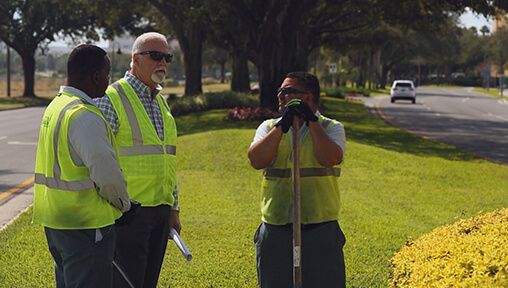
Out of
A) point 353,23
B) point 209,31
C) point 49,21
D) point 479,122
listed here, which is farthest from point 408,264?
point 49,21

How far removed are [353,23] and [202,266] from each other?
32.6 meters

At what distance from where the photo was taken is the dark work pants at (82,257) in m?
3.62

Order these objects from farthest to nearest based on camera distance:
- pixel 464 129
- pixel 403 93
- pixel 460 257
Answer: pixel 403 93 → pixel 464 129 → pixel 460 257

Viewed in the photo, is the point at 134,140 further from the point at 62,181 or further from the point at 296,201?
the point at 296,201

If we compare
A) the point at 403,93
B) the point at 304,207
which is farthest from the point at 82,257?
the point at 403,93

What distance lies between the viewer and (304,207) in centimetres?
413

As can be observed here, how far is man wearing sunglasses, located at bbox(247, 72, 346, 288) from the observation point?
411cm

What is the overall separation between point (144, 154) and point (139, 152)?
3 centimetres

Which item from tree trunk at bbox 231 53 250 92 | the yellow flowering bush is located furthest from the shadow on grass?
the yellow flowering bush

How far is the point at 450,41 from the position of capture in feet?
285

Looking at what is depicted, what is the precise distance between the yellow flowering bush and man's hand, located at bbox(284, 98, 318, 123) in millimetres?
1214

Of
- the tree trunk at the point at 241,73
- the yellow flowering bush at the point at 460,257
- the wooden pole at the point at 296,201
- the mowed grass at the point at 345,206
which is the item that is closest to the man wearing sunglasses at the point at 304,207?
the wooden pole at the point at 296,201

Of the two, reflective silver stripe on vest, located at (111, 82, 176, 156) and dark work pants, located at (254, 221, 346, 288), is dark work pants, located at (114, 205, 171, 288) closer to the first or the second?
reflective silver stripe on vest, located at (111, 82, 176, 156)

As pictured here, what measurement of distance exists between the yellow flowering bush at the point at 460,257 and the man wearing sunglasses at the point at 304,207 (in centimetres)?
64
